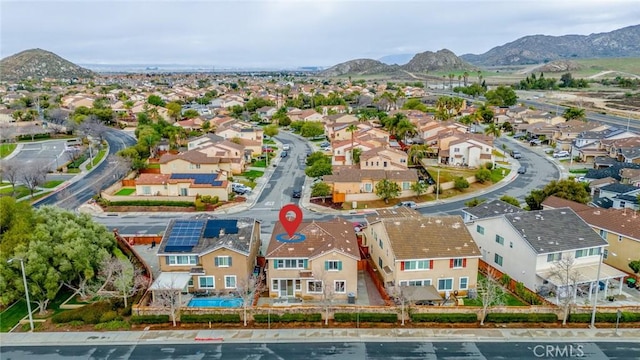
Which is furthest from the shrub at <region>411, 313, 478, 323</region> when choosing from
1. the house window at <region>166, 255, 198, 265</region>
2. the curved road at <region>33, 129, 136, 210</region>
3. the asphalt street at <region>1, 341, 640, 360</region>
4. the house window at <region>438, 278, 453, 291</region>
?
the curved road at <region>33, 129, 136, 210</region>

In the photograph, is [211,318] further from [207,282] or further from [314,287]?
[314,287]

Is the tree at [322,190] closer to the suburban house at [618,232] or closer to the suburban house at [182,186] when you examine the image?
the suburban house at [182,186]

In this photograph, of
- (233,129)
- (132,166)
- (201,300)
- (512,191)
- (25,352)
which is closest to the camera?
(25,352)

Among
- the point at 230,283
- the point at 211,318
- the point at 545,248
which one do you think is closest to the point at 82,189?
the point at 230,283

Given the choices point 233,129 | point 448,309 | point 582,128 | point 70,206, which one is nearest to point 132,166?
point 70,206

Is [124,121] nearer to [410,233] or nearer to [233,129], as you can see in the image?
[233,129]
